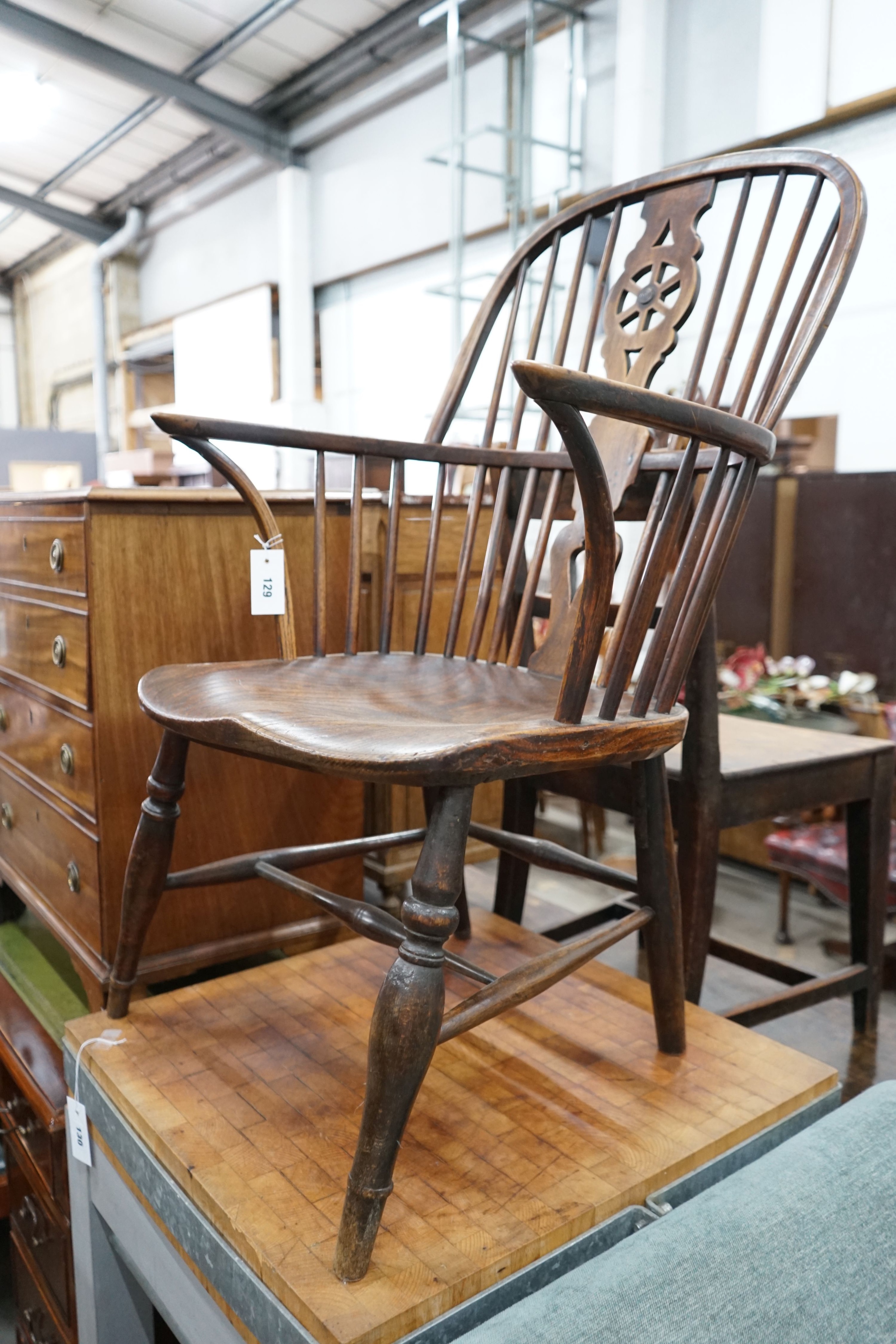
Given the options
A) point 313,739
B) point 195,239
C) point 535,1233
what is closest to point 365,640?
point 313,739

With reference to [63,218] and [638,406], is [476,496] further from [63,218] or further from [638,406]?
[63,218]

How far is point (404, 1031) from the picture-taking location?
0.72 meters

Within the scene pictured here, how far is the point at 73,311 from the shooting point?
8.96 m

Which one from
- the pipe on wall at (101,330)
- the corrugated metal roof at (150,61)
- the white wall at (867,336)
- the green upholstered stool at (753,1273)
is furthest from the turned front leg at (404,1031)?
the pipe on wall at (101,330)

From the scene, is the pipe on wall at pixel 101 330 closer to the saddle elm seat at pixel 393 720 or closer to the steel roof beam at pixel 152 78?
the steel roof beam at pixel 152 78

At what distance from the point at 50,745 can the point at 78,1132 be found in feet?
1.73

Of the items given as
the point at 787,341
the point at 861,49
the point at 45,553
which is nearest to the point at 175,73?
the point at 861,49

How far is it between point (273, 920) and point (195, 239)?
6814 mm

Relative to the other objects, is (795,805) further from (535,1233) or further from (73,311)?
(73,311)

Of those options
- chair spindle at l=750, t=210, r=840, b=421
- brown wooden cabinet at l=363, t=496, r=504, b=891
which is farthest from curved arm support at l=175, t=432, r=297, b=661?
chair spindle at l=750, t=210, r=840, b=421

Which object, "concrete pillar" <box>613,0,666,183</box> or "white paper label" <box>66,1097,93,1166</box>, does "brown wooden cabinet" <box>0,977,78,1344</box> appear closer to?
"white paper label" <box>66,1097,93,1166</box>

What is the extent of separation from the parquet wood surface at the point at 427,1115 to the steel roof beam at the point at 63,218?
8039 millimetres

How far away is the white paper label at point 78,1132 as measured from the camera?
1.09 metres

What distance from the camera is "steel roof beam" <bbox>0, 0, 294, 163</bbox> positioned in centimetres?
498
